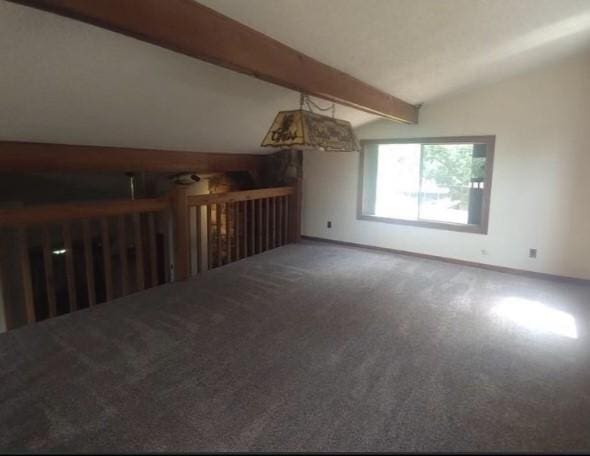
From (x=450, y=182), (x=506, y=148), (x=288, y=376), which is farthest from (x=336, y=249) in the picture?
(x=288, y=376)

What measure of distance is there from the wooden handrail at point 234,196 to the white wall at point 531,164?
188 cm

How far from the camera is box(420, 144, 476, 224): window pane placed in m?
4.70

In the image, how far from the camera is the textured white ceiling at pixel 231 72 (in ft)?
6.87

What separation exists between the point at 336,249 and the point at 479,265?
6.49ft

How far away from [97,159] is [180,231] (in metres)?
1.10

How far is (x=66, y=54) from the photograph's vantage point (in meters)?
2.13

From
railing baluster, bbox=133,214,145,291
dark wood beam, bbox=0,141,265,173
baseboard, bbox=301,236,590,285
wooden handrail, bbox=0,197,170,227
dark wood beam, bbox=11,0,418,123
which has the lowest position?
baseboard, bbox=301,236,590,285

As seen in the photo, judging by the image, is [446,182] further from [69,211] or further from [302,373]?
[69,211]

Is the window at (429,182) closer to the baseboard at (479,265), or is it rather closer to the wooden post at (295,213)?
the baseboard at (479,265)

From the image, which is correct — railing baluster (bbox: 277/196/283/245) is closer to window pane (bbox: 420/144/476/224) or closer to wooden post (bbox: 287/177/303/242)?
wooden post (bbox: 287/177/303/242)

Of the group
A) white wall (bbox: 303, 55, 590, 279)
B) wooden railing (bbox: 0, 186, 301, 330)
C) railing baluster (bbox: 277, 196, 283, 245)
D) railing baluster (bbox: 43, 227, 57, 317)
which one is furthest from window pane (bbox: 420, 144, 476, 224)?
railing baluster (bbox: 43, 227, 57, 317)

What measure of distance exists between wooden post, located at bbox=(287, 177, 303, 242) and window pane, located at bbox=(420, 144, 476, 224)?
1851 mm

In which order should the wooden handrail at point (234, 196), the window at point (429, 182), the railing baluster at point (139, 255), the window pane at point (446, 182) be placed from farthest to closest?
the window pane at point (446, 182) → the window at point (429, 182) → the wooden handrail at point (234, 196) → the railing baluster at point (139, 255)

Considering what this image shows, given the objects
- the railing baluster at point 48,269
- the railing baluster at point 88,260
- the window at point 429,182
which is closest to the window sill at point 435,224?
the window at point 429,182
